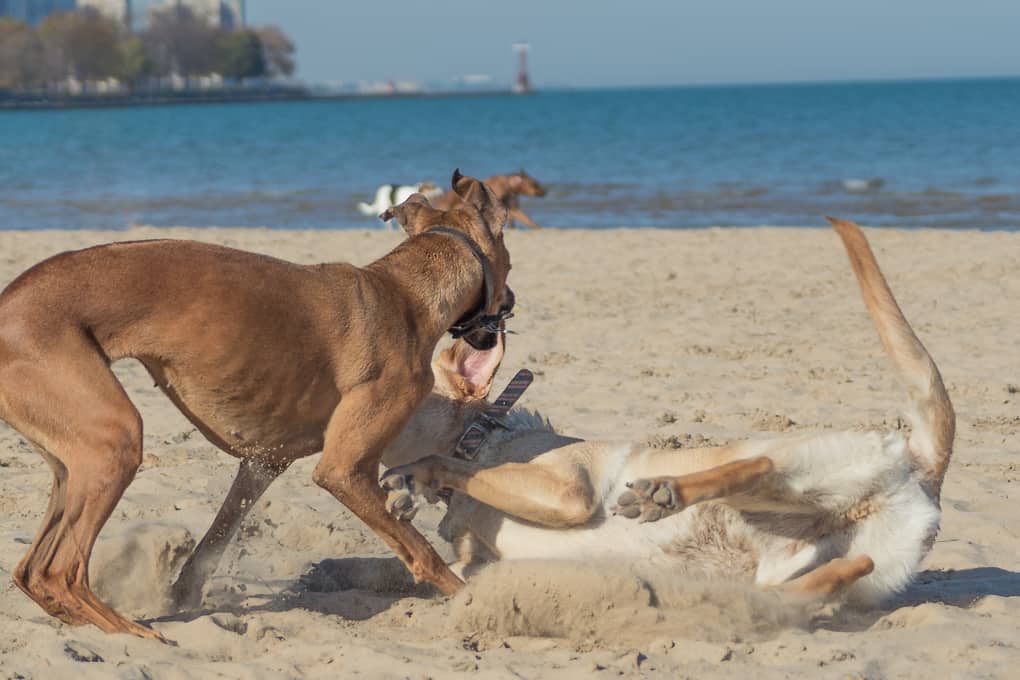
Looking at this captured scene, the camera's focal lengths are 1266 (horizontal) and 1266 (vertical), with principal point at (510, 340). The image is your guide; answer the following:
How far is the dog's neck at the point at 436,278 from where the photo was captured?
4.29m

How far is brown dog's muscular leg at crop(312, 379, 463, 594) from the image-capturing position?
4000 mm

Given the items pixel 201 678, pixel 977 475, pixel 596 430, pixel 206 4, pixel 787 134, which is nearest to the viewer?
pixel 201 678

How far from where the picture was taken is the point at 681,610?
3.99m

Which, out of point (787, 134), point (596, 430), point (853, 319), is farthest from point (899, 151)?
point (596, 430)

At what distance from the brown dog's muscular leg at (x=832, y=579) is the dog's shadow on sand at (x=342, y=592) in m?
1.29

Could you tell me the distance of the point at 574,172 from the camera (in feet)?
95.3

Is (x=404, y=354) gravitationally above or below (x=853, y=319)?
above

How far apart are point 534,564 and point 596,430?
2344 mm

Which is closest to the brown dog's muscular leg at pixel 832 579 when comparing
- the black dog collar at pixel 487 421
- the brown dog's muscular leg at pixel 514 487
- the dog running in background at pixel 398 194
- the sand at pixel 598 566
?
the sand at pixel 598 566

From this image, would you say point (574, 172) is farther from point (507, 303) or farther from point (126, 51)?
point (126, 51)

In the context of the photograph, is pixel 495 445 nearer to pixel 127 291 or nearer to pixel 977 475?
pixel 127 291

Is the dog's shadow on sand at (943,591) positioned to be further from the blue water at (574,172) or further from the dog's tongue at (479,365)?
the blue water at (574,172)

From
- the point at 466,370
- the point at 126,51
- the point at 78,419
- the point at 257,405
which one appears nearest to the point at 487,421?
the point at 466,370

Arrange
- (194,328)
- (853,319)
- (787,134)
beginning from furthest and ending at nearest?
(787,134), (853,319), (194,328)
